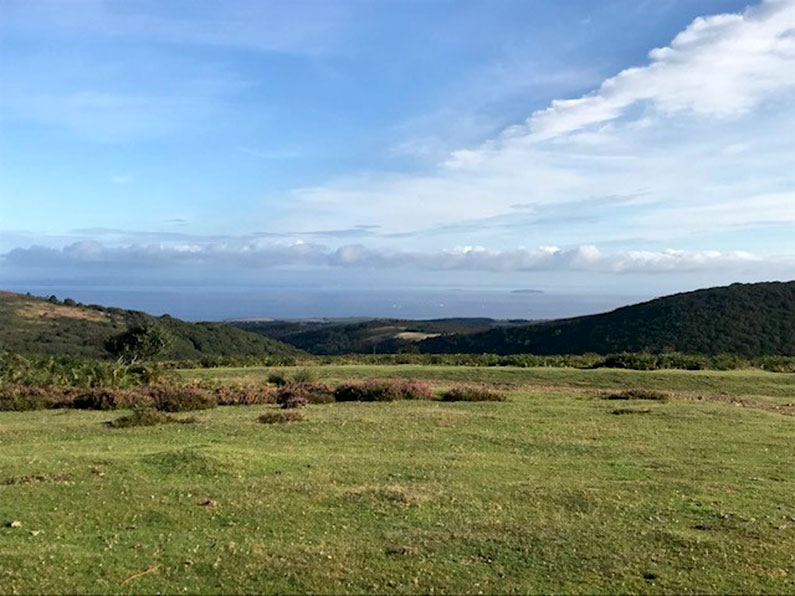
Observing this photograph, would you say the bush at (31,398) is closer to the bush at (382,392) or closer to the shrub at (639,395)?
A: the bush at (382,392)

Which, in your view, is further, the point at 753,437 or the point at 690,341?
the point at 690,341

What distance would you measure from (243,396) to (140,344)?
17.9 metres

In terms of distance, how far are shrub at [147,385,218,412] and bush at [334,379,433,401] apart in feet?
13.7

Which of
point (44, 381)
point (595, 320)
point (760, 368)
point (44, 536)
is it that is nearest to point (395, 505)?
point (44, 536)

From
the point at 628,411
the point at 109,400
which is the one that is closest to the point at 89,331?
the point at 109,400

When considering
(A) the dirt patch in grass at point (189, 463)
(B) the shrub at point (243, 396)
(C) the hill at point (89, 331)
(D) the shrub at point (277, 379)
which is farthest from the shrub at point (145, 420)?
(C) the hill at point (89, 331)

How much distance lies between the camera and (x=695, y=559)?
7.33 meters

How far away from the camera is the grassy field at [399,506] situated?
6668 millimetres

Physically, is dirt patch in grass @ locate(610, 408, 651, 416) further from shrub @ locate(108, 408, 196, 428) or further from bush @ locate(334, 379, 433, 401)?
shrub @ locate(108, 408, 196, 428)

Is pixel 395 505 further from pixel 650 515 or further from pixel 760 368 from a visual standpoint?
pixel 760 368

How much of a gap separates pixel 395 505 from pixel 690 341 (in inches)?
2244

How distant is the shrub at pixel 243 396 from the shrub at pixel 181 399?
37 cm

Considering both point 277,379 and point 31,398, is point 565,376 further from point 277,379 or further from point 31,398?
point 31,398

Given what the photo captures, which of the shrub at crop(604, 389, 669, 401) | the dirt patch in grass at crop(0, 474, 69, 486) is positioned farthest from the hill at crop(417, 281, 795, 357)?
the dirt patch in grass at crop(0, 474, 69, 486)
